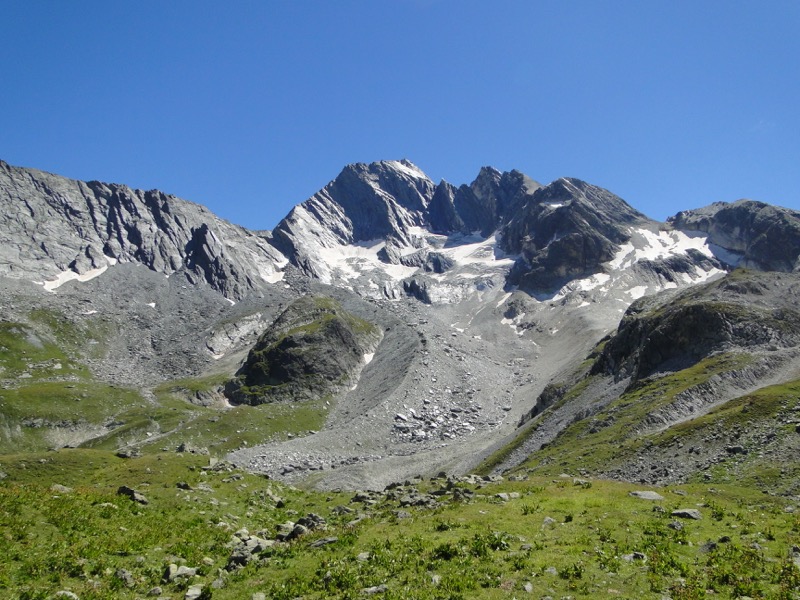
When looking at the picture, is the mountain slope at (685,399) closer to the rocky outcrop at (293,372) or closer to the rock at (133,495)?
the rock at (133,495)

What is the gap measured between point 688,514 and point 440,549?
1217cm

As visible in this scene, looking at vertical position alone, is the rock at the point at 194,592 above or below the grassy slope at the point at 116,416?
below

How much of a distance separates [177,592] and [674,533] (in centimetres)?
1845

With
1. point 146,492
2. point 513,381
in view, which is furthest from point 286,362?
point 146,492

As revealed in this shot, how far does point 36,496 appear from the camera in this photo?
2609 centimetres

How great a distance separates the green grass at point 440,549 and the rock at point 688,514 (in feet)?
1.89

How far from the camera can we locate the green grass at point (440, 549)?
1733cm

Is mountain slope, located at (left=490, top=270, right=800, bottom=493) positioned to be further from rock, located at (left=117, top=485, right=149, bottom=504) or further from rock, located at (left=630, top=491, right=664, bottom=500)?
rock, located at (left=117, top=485, right=149, bottom=504)

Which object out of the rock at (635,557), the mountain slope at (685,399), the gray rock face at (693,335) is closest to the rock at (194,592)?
the rock at (635,557)

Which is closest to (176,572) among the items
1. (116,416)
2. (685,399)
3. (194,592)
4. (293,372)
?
(194,592)

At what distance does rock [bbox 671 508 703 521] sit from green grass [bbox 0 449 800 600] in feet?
1.89

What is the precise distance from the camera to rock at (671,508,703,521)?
24300 millimetres

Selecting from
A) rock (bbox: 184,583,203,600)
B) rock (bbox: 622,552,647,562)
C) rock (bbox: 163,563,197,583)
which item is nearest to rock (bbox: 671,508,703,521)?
rock (bbox: 622,552,647,562)

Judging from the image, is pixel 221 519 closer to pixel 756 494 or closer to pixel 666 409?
pixel 756 494
